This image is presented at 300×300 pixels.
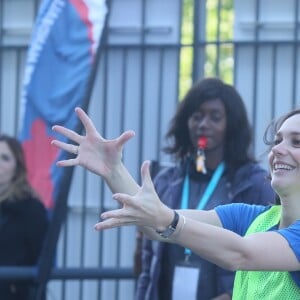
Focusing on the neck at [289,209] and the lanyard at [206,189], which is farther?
the lanyard at [206,189]

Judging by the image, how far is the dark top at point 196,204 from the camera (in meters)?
Answer: 4.81

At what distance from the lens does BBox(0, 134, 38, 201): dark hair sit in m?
6.04

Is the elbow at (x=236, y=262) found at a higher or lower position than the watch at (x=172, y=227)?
lower

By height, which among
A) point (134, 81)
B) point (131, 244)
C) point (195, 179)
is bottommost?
point (131, 244)

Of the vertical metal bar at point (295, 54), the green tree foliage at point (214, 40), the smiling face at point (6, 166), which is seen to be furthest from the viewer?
the green tree foliage at point (214, 40)

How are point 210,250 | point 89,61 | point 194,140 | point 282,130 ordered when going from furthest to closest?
1. point 89,61
2. point 194,140
3. point 282,130
4. point 210,250

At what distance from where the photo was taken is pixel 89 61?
618 cm

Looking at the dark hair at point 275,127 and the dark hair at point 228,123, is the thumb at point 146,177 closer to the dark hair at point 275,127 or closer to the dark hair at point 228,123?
the dark hair at point 275,127

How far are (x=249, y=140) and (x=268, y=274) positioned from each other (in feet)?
5.77

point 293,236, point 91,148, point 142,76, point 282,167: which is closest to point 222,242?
point 293,236

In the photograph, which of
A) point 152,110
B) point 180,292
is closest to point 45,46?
point 152,110

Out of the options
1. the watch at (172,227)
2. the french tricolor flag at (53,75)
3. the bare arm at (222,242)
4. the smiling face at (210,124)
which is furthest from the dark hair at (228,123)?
the watch at (172,227)

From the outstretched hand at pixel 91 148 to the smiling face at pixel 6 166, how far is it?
2.55m

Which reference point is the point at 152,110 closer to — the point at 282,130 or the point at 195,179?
the point at 195,179
